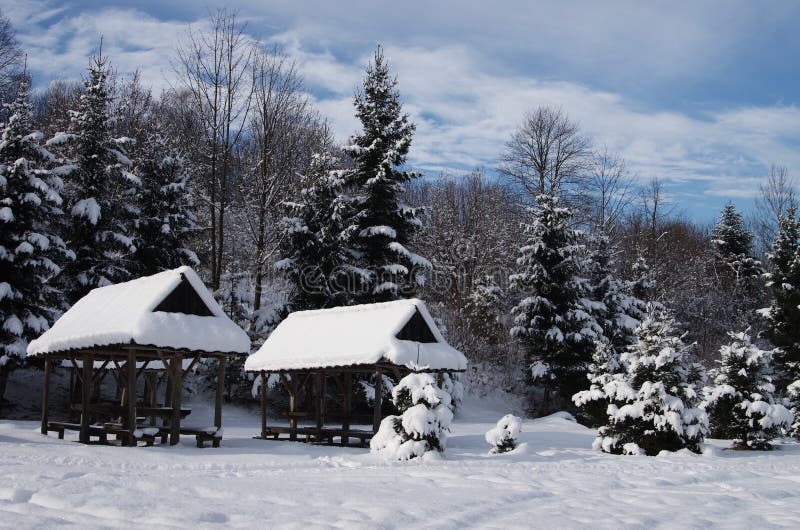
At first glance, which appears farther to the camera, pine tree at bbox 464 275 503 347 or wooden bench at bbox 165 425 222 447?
pine tree at bbox 464 275 503 347

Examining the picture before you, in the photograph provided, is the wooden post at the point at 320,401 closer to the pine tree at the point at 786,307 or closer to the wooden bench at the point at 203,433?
the wooden bench at the point at 203,433

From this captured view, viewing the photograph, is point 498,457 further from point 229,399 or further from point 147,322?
point 229,399

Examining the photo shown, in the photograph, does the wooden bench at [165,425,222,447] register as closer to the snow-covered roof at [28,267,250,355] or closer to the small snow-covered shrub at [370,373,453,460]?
the snow-covered roof at [28,267,250,355]

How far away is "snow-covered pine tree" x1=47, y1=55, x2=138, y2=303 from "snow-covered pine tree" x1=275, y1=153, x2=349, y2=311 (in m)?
6.31

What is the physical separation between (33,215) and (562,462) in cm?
2001

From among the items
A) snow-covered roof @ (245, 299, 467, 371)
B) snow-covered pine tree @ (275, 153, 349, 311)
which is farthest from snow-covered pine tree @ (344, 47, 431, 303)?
snow-covered roof @ (245, 299, 467, 371)

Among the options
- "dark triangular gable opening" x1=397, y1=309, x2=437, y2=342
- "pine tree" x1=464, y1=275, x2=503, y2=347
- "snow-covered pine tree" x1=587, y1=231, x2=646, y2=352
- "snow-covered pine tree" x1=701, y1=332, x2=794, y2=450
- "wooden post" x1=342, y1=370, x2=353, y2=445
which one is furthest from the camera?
"pine tree" x1=464, y1=275, x2=503, y2=347

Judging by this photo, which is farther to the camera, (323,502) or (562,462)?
(562,462)

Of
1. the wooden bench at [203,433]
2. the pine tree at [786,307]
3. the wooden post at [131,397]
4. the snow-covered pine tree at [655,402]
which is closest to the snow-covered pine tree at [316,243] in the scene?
the wooden bench at [203,433]

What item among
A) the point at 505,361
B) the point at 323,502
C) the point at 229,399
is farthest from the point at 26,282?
the point at 505,361

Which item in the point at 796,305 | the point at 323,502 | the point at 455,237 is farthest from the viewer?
the point at 455,237

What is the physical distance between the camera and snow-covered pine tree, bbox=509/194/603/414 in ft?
103

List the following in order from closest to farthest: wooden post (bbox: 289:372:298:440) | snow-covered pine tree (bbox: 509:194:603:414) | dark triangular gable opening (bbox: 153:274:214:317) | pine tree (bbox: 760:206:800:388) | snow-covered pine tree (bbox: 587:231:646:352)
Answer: dark triangular gable opening (bbox: 153:274:214:317) → wooden post (bbox: 289:372:298:440) → pine tree (bbox: 760:206:800:388) → snow-covered pine tree (bbox: 509:194:603:414) → snow-covered pine tree (bbox: 587:231:646:352)

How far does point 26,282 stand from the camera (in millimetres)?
24688
